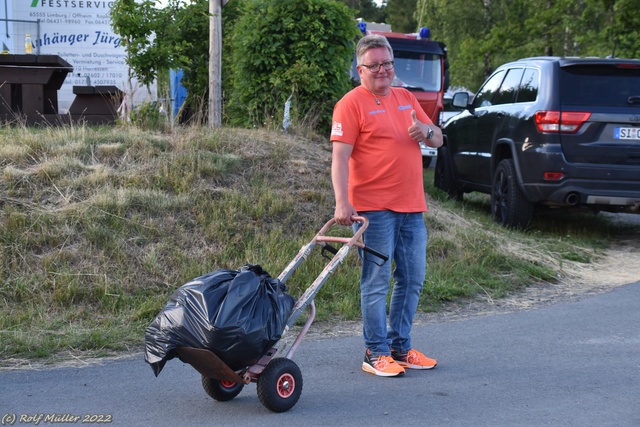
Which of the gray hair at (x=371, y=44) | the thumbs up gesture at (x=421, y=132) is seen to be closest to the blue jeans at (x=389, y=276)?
the thumbs up gesture at (x=421, y=132)

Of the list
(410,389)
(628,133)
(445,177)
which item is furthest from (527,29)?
(410,389)

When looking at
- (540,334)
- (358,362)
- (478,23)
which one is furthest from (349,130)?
(478,23)

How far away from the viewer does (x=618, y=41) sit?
17750 millimetres

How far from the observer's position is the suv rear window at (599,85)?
9477 millimetres

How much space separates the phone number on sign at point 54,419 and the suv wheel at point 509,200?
6450mm

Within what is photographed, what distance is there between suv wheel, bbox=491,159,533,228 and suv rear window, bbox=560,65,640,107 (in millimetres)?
1132

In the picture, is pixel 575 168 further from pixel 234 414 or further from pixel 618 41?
pixel 618 41

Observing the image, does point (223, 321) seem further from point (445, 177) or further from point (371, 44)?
point (445, 177)

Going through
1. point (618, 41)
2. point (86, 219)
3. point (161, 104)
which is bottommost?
point (86, 219)

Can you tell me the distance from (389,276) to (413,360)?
24.0 inches

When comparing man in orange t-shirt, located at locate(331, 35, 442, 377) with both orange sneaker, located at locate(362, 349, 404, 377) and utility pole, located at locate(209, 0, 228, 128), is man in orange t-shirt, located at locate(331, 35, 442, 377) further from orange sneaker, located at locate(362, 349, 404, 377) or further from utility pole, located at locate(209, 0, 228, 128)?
utility pole, located at locate(209, 0, 228, 128)

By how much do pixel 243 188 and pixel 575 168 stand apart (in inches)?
138

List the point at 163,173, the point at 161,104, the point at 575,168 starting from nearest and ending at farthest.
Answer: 1. the point at 163,173
2. the point at 575,168
3. the point at 161,104

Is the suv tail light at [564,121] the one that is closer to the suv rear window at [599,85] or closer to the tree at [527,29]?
the suv rear window at [599,85]
